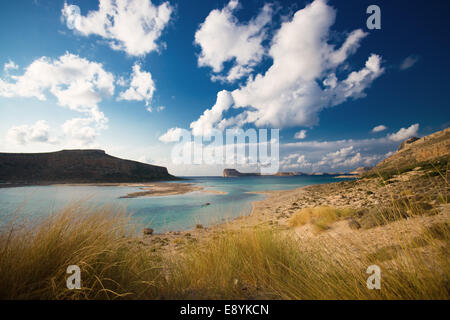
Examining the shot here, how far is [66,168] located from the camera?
6153 centimetres

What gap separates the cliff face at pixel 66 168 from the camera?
54.9m

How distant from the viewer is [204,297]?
177 centimetres

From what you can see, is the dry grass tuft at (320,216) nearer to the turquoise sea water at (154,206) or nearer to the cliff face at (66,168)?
the turquoise sea water at (154,206)

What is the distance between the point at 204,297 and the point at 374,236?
4297 millimetres

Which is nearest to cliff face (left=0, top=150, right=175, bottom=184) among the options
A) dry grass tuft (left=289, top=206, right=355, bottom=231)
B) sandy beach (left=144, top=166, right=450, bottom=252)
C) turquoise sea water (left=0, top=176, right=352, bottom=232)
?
turquoise sea water (left=0, top=176, right=352, bottom=232)

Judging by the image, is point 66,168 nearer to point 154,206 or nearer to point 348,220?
point 154,206

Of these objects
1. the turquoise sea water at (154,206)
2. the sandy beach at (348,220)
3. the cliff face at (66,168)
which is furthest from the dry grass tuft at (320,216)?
the cliff face at (66,168)

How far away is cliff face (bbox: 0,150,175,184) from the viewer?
5494 cm

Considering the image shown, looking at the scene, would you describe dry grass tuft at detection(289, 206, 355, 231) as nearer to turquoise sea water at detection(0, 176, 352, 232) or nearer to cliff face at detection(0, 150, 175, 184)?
turquoise sea water at detection(0, 176, 352, 232)
